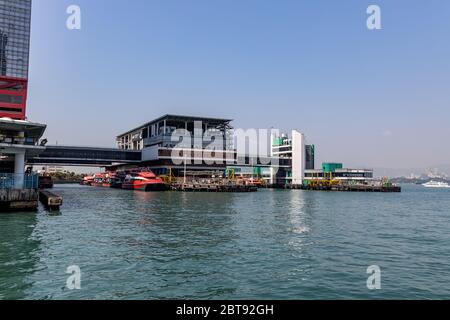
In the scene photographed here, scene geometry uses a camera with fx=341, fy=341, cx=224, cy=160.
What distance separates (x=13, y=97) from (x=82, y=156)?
76.0 metres

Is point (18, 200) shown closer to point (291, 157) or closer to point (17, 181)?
point (17, 181)

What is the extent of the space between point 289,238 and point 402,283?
9888mm

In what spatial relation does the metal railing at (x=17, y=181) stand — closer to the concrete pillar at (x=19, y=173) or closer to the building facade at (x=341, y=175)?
the concrete pillar at (x=19, y=173)

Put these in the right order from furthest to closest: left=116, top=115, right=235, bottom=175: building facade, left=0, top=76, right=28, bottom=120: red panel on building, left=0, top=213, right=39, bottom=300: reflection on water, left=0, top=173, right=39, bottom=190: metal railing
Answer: left=116, top=115, right=235, bottom=175: building facade → left=0, top=76, right=28, bottom=120: red panel on building → left=0, top=173, right=39, bottom=190: metal railing → left=0, top=213, right=39, bottom=300: reflection on water

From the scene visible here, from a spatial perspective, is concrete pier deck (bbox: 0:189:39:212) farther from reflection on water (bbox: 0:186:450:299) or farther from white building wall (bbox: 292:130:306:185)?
white building wall (bbox: 292:130:306:185)

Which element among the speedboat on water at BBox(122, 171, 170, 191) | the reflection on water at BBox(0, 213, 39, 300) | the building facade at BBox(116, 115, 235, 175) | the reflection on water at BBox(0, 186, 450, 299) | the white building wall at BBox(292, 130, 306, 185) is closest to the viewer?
the reflection on water at BBox(0, 213, 39, 300)

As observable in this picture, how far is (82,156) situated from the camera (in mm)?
128500

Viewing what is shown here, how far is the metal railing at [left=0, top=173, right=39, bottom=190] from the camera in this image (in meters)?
36.3

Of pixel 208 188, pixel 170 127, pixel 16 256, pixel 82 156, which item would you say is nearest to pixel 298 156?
pixel 170 127

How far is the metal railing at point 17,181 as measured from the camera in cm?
3631

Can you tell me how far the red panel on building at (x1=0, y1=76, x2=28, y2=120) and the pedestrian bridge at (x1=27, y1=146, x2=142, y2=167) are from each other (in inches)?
2805

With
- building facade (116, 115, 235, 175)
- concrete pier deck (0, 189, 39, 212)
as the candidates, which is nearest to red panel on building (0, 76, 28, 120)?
concrete pier deck (0, 189, 39, 212)

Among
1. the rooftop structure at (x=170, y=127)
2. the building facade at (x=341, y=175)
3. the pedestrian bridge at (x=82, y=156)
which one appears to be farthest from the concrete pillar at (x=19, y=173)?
the building facade at (x=341, y=175)
